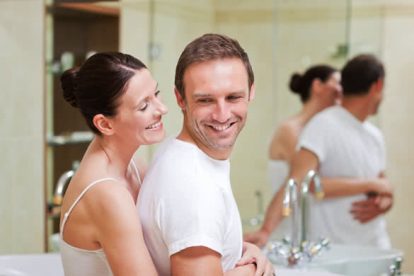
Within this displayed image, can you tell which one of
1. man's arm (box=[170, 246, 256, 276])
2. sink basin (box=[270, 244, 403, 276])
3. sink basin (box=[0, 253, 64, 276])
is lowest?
sink basin (box=[0, 253, 64, 276])

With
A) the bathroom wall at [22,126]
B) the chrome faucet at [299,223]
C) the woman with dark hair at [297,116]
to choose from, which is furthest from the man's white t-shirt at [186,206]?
the bathroom wall at [22,126]

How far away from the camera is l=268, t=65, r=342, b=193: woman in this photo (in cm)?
193

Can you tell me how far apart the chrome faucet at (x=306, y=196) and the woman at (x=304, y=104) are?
0.08m

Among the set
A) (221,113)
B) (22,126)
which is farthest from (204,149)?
(22,126)

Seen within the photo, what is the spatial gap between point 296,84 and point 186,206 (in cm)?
82

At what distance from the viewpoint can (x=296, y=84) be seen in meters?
1.95

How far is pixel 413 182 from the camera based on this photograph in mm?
1880

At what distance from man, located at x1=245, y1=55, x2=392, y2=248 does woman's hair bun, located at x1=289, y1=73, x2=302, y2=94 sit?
0.08 m

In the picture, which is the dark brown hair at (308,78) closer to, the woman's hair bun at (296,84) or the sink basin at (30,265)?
the woman's hair bun at (296,84)

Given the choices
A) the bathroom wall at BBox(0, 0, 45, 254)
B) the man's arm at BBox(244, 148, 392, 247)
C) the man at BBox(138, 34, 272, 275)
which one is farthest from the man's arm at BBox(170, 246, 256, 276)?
the bathroom wall at BBox(0, 0, 45, 254)

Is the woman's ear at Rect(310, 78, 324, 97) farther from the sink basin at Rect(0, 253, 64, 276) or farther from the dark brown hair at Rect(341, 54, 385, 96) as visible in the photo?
the sink basin at Rect(0, 253, 64, 276)

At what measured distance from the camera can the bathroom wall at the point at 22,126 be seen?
224cm

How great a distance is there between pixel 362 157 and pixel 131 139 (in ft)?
2.37

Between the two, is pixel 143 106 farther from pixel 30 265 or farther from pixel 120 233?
pixel 30 265
